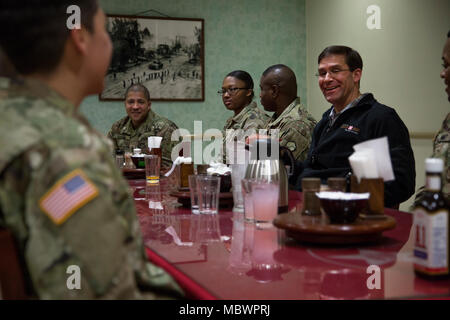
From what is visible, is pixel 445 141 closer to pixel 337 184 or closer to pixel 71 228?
pixel 337 184

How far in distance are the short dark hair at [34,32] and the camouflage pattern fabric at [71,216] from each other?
88mm

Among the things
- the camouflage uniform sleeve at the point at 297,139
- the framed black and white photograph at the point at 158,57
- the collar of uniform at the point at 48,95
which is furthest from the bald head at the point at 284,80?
the collar of uniform at the point at 48,95

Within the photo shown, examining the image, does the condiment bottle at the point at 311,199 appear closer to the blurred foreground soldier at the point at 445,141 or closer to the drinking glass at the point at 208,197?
the drinking glass at the point at 208,197

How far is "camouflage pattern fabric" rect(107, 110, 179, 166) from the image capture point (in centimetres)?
481

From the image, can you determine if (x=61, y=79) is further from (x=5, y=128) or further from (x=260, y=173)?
(x=260, y=173)

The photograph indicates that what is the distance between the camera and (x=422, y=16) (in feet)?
13.9

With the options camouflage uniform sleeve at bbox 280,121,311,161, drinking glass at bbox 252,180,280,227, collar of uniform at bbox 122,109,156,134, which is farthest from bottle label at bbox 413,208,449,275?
collar of uniform at bbox 122,109,156,134

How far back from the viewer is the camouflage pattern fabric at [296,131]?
3.51m

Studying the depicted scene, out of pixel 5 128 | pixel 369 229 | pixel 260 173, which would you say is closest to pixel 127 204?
pixel 5 128

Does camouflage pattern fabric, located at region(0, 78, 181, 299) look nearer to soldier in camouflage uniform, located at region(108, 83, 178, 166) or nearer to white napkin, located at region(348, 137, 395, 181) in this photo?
white napkin, located at region(348, 137, 395, 181)

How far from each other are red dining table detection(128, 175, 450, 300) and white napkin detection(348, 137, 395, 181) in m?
0.17

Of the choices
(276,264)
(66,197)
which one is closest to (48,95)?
(66,197)
